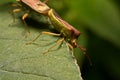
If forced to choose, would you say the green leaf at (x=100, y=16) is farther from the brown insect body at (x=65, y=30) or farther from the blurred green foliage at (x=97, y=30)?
the brown insect body at (x=65, y=30)

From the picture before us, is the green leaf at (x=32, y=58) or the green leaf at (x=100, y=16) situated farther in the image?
the green leaf at (x=100, y=16)

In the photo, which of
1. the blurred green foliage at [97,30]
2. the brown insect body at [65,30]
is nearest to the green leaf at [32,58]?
the brown insect body at [65,30]

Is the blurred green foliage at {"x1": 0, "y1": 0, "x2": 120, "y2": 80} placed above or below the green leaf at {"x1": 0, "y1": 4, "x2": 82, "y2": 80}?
below

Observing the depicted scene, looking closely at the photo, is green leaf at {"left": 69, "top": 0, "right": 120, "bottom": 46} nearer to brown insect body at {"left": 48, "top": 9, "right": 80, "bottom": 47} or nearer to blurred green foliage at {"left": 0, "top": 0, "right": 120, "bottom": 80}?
blurred green foliage at {"left": 0, "top": 0, "right": 120, "bottom": 80}

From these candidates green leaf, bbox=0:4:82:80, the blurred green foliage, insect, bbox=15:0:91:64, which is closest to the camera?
green leaf, bbox=0:4:82:80

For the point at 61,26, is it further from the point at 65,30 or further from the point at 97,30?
the point at 97,30

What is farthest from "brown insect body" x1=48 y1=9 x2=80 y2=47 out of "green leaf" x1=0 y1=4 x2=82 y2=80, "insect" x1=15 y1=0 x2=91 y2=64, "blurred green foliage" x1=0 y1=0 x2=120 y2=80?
"blurred green foliage" x1=0 y1=0 x2=120 y2=80

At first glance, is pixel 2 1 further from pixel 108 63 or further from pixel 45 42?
pixel 108 63

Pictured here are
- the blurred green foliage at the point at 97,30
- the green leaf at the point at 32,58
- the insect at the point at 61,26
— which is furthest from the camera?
the blurred green foliage at the point at 97,30
